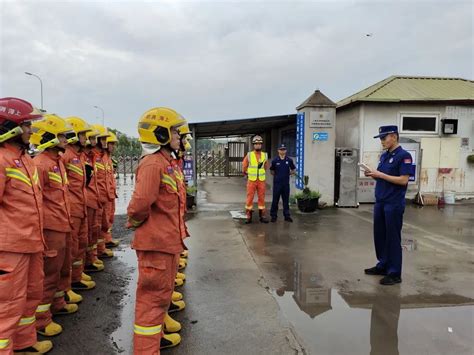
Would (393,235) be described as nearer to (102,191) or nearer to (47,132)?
(102,191)

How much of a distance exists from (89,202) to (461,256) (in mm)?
5413

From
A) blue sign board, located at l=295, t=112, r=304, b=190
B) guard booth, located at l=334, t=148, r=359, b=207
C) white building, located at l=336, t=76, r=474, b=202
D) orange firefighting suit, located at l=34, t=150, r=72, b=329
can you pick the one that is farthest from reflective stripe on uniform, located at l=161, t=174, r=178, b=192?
white building, located at l=336, t=76, r=474, b=202

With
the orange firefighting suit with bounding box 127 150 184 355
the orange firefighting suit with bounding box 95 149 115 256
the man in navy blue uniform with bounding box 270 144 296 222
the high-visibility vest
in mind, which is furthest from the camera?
the man in navy blue uniform with bounding box 270 144 296 222

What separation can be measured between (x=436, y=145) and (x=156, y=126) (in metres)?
10.3

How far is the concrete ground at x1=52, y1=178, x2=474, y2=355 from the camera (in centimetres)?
308

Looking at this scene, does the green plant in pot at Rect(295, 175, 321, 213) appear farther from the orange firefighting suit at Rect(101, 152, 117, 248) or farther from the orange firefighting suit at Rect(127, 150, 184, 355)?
the orange firefighting suit at Rect(127, 150, 184, 355)

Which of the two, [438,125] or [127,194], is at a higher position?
[438,125]

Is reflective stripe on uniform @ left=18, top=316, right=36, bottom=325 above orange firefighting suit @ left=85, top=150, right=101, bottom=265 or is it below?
below

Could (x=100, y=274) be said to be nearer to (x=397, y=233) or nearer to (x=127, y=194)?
(x=397, y=233)

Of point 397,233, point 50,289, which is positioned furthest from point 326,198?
point 50,289

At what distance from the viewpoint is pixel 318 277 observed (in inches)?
182

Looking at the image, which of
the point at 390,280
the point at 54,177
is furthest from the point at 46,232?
the point at 390,280

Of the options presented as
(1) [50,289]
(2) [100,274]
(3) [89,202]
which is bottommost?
(2) [100,274]

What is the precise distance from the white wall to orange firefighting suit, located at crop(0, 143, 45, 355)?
938 cm
